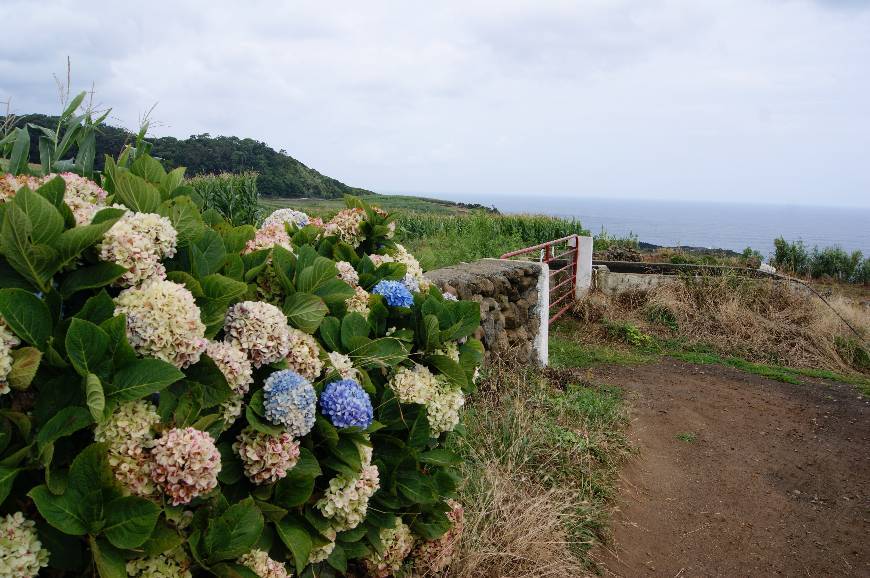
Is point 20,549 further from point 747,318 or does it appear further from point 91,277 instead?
point 747,318

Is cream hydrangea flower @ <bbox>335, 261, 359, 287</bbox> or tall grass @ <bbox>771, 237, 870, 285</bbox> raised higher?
cream hydrangea flower @ <bbox>335, 261, 359, 287</bbox>

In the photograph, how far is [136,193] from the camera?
69.9 inches

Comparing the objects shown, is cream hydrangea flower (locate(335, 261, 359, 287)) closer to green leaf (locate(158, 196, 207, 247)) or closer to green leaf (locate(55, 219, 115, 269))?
green leaf (locate(158, 196, 207, 247))

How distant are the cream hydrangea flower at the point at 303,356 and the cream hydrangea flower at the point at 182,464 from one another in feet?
1.42

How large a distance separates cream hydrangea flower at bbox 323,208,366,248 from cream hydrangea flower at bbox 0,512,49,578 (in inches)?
65.6

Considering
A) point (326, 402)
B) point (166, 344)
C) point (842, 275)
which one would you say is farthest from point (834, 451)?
point (842, 275)

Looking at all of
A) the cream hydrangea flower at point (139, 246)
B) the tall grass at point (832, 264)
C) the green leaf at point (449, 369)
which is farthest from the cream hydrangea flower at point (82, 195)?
the tall grass at point (832, 264)

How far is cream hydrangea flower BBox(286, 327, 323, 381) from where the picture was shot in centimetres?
178

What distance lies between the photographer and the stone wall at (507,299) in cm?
545

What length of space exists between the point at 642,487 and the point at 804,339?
6002 millimetres

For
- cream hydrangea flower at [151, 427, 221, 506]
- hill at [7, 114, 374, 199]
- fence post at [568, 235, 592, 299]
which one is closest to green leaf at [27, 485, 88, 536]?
cream hydrangea flower at [151, 427, 221, 506]

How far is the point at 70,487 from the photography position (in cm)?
127

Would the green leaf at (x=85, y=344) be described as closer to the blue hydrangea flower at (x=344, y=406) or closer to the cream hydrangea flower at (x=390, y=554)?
the blue hydrangea flower at (x=344, y=406)

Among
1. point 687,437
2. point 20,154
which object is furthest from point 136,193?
point 687,437
